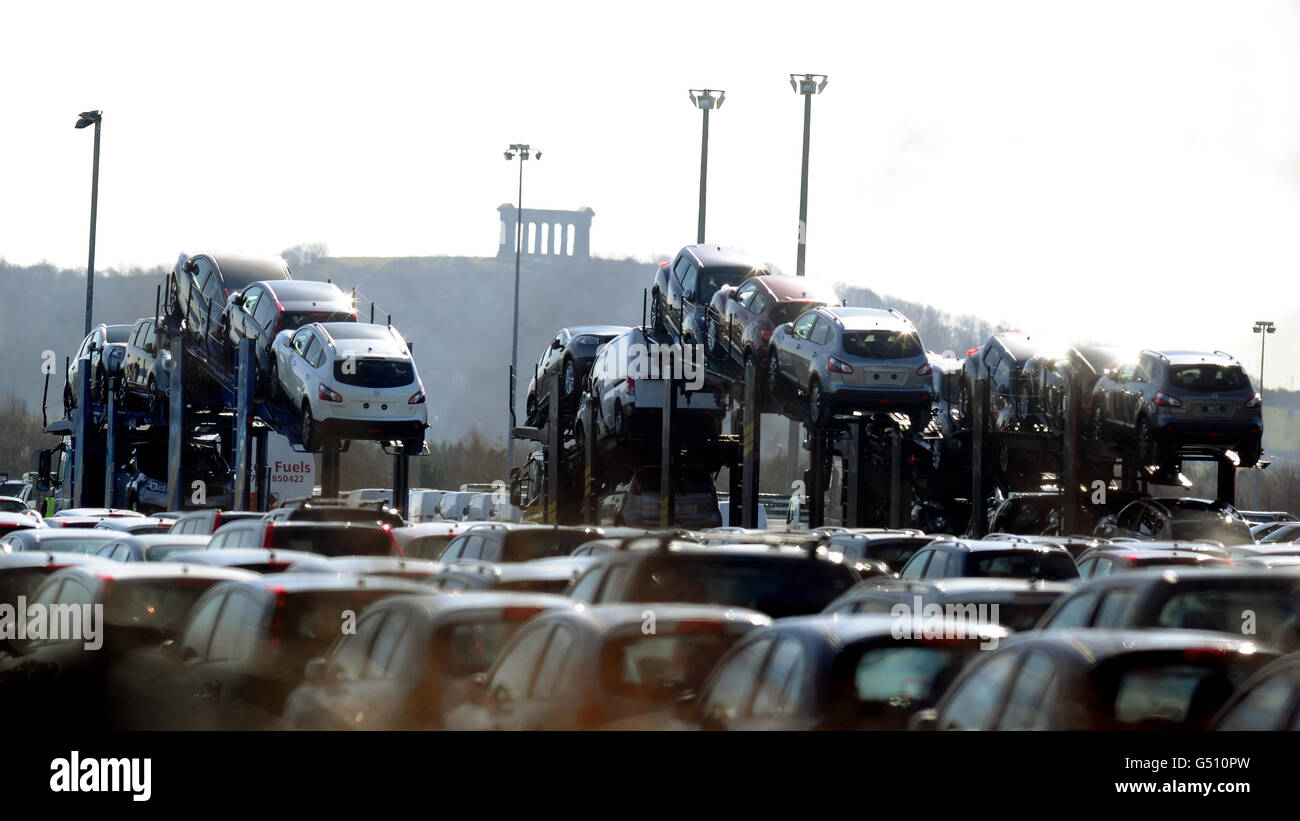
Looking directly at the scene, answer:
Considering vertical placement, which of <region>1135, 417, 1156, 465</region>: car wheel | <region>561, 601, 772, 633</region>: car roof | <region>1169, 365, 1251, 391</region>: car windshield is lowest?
<region>561, 601, 772, 633</region>: car roof

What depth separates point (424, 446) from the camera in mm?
33625

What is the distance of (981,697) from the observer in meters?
6.86

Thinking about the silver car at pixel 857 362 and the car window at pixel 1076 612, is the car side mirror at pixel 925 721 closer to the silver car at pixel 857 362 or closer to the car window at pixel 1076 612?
the car window at pixel 1076 612

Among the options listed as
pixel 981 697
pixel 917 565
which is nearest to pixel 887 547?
pixel 917 565

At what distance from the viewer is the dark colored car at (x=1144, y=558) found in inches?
556

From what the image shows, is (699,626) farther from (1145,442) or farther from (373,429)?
Result: (373,429)

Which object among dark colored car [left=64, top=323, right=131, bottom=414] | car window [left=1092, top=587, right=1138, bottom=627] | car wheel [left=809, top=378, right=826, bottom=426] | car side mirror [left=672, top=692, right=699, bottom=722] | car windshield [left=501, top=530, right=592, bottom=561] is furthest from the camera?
dark colored car [left=64, top=323, right=131, bottom=414]

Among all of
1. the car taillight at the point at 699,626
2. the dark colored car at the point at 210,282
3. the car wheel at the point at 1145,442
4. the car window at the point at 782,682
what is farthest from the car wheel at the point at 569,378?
the car window at the point at 782,682

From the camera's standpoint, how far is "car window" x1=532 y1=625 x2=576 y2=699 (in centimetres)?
793

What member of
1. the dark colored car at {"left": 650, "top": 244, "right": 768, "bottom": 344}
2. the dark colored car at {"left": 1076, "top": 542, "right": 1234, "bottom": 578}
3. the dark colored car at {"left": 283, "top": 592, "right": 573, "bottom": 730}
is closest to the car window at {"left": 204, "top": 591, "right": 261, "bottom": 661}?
the dark colored car at {"left": 283, "top": 592, "right": 573, "bottom": 730}

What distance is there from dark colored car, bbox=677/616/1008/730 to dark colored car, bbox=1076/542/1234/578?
6241 mm

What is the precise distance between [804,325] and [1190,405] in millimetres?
6378

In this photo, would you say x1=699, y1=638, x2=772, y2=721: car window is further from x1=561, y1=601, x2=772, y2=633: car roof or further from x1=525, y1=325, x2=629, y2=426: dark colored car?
x1=525, y1=325, x2=629, y2=426: dark colored car
